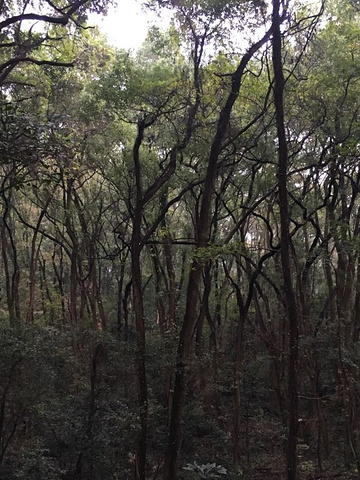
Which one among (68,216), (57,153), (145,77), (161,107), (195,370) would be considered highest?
(145,77)

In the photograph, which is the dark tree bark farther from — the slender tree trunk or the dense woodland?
the slender tree trunk

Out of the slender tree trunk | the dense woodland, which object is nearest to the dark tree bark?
the dense woodland

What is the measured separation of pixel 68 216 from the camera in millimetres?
14016

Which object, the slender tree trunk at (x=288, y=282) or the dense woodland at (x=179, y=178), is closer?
the slender tree trunk at (x=288, y=282)

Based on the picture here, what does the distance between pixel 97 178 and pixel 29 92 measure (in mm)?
5300

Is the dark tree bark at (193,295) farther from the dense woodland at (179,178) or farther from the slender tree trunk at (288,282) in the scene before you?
the slender tree trunk at (288,282)

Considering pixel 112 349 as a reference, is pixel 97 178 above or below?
above

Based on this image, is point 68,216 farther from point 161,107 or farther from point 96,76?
point 161,107

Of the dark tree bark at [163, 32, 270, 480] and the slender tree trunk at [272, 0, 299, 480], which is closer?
the slender tree trunk at [272, 0, 299, 480]

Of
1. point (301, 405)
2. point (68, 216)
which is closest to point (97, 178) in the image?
point (68, 216)

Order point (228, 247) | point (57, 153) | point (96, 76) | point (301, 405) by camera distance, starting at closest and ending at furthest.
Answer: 1. point (57, 153)
2. point (228, 247)
3. point (96, 76)
4. point (301, 405)

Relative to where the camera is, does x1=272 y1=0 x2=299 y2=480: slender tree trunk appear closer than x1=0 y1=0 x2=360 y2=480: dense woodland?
Yes

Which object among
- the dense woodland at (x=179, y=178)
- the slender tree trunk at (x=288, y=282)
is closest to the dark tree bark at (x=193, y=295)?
the dense woodland at (x=179, y=178)

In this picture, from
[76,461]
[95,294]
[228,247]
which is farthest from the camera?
[95,294]
